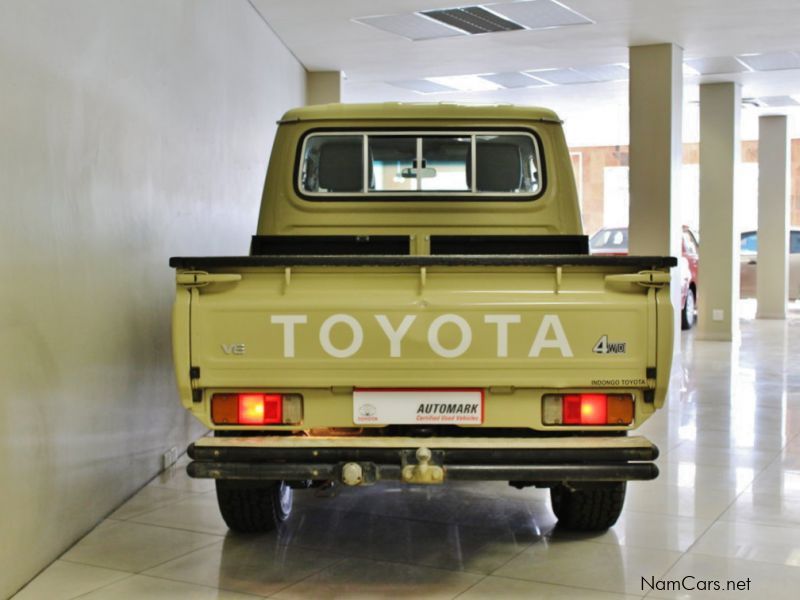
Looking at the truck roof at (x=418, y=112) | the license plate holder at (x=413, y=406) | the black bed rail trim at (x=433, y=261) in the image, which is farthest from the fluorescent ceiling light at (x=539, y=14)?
the license plate holder at (x=413, y=406)

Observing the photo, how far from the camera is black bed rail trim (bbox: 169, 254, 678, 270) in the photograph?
379 centimetres

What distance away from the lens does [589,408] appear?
3877 mm

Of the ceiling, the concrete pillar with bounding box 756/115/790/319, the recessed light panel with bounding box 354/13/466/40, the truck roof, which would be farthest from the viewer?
the concrete pillar with bounding box 756/115/790/319

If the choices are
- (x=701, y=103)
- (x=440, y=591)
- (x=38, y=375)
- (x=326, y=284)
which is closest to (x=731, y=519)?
(x=440, y=591)

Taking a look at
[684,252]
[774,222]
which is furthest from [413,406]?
[774,222]

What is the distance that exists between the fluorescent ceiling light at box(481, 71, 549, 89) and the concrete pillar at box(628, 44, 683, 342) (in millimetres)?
2147

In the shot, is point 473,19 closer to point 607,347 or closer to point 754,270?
point 607,347

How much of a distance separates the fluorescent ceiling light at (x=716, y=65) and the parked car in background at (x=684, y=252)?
110 inches

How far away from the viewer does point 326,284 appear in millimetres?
3844

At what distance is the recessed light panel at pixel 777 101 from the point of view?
15938mm

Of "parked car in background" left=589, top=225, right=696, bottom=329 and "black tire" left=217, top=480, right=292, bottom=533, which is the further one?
"parked car in background" left=589, top=225, right=696, bottom=329

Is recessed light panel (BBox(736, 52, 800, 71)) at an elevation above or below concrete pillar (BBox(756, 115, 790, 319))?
above

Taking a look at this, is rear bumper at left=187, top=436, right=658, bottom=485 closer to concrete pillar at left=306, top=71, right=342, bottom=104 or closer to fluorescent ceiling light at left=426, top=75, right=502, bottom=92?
concrete pillar at left=306, top=71, right=342, bottom=104

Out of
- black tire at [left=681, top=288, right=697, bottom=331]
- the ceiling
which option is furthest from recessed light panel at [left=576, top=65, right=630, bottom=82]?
black tire at [left=681, top=288, right=697, bottom=331]
